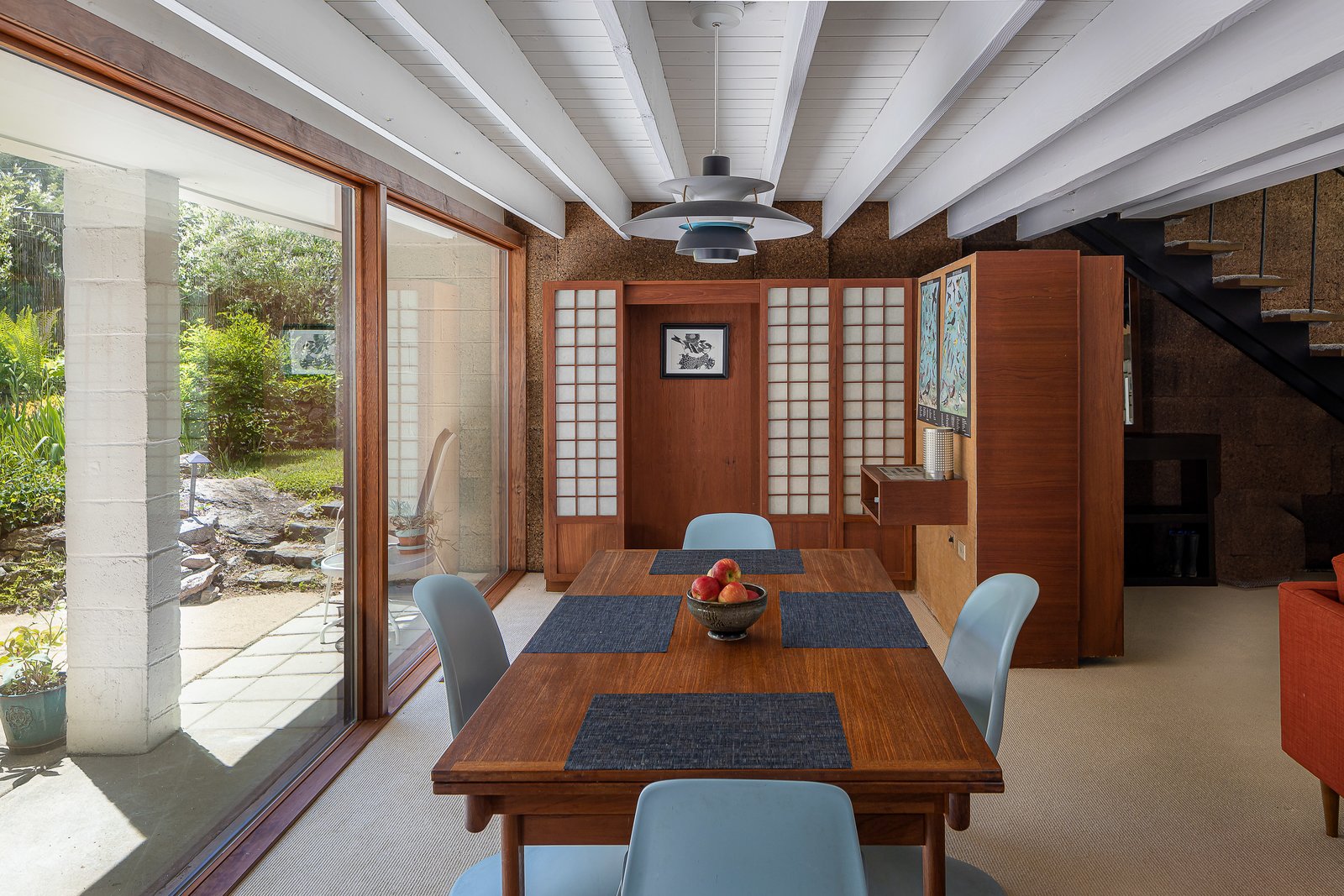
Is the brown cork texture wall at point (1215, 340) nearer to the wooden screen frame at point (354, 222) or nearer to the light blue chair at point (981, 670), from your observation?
the wooden screen frame at point (354, 222)

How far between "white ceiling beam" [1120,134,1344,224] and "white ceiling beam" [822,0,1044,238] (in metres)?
1.40

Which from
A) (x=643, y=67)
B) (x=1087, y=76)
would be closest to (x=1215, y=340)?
(x=1087, y=76)

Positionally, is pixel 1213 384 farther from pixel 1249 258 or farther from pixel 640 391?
pixel 640 391

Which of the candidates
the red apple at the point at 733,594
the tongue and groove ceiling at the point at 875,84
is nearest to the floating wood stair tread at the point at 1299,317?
the tongue and groove ceiling at the point at 875,84

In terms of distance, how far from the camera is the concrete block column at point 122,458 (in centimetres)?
193

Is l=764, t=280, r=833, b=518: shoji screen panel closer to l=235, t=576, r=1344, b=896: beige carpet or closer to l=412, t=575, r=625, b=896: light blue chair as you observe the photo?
l=235, t=576, r=1344, b=896: beige carpet

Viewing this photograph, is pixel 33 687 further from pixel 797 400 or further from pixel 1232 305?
pixel 1232 305

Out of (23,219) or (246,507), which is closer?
(23,219)

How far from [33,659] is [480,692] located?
101 cm

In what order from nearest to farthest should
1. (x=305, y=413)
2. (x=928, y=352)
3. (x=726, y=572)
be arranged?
(x=726, y=572)
(x=305, y=413)
(x=928, y=352)

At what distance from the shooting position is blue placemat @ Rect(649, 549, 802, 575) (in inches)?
118

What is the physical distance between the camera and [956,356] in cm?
430

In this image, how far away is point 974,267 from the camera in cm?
393

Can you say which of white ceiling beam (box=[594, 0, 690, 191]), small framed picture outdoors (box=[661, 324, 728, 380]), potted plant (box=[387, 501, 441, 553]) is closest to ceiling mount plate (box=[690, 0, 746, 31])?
white ceiling beam (box=[594, 0, 690, 191])
